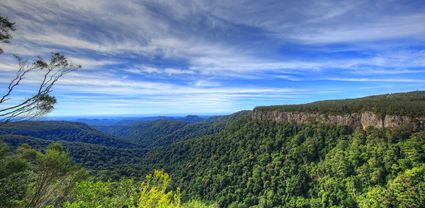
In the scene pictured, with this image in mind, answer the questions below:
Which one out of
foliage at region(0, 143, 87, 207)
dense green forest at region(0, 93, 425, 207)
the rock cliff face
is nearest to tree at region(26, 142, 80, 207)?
foliage at region(0, 143, 87, 207)

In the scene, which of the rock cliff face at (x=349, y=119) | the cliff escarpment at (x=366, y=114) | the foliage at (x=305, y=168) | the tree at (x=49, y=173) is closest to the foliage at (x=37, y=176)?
the tree at (x=49, y=173)

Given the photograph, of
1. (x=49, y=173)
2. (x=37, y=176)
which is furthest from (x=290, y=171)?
(x=49, y=173)

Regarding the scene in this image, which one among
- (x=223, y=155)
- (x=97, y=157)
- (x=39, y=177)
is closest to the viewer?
(x=39, y=177)

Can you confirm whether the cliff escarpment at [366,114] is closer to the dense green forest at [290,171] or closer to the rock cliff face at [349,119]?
the rock cliff face at [349,119]

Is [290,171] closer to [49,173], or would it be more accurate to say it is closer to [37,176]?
[37,176]

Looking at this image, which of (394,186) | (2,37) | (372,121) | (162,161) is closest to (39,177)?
(2,37)

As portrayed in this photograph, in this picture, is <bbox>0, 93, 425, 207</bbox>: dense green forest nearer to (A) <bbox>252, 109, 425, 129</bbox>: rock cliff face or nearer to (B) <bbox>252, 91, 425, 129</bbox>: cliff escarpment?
(A) <bbox>252, 109, 425, 129</bbox>: rock cliff face

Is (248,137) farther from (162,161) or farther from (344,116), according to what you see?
(162,161)
